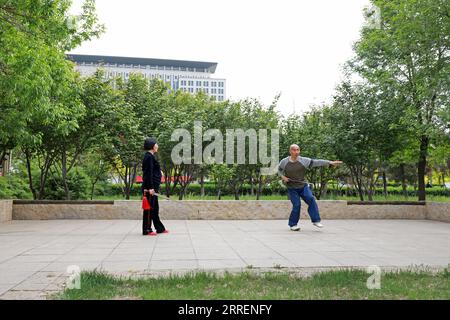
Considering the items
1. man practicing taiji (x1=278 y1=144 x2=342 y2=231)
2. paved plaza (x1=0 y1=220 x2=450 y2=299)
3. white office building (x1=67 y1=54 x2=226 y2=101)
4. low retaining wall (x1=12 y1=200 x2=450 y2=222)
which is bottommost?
paved plaza (x1=0 y1=220 x2=450 y2=299)

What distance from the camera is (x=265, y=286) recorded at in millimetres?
4270

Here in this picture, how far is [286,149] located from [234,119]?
2.42 m

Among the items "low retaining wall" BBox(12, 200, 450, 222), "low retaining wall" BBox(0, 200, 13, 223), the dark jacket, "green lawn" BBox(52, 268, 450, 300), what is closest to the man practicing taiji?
the dark jacket

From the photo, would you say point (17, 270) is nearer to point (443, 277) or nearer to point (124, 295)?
point (124, 295)

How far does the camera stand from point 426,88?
11906mm

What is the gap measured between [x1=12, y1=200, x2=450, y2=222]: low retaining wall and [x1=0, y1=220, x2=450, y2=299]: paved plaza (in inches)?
65.9

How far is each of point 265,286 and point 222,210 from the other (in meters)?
8.86

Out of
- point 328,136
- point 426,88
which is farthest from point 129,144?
point 426,88

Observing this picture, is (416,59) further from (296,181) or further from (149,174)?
(149,174)

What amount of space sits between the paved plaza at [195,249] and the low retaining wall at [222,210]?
1675 millimetres

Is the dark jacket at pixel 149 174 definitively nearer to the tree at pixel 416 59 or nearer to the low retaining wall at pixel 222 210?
the low retaining wall at pixel 222 210

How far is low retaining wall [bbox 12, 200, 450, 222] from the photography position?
492 inches

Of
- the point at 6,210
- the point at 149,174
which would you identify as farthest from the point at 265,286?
the point at 6,210

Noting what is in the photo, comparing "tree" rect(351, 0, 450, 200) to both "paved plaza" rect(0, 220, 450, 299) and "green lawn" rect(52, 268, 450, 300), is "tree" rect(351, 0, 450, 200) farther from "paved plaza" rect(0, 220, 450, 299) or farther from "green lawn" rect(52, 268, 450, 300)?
"green lawn" rect(52, 268, 450, 300)
